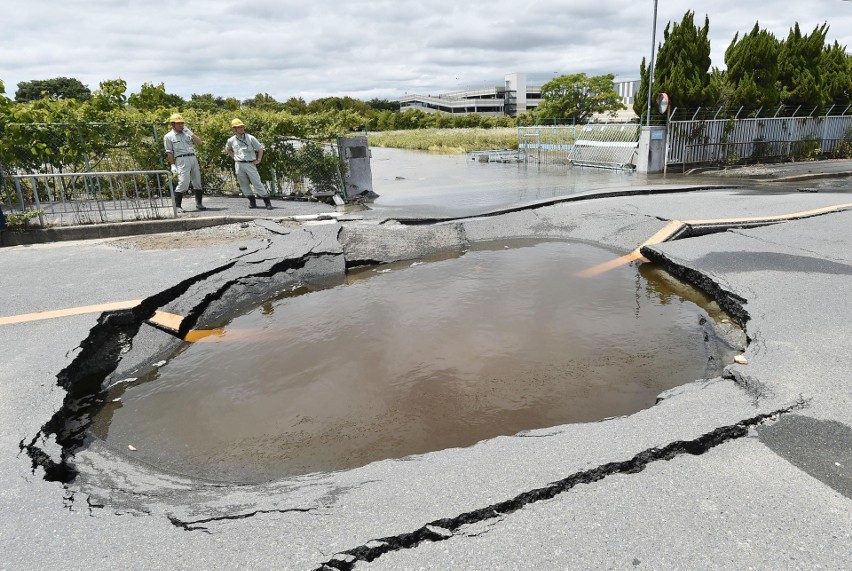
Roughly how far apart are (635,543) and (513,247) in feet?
21.7

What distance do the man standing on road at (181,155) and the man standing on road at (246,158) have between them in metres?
0.70

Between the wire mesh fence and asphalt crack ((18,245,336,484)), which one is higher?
the wire mesh fence

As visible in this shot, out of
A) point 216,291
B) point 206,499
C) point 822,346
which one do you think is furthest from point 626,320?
point 216,291

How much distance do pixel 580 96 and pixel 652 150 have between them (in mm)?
Answer: 30233

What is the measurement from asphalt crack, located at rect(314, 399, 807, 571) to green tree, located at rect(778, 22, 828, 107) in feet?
69.0

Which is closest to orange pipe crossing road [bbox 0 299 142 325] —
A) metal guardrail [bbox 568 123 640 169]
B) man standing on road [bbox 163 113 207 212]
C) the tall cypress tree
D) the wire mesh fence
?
man standing on road [bbox 163 113 207 212]

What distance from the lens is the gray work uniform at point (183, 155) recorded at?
34.3 ft

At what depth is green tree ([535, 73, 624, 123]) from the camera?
4372 cm

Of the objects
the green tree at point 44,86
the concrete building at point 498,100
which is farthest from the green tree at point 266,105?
the concrete building at point 498,100

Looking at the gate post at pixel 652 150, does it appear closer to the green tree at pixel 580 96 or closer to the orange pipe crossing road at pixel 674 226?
the orange pipe crossing road at pixel 674 226

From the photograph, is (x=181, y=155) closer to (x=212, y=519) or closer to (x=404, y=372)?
(x=404, y=372)

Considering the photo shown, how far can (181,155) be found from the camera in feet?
34.8

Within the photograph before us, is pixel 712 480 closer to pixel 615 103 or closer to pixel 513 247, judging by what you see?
pixel 513 247

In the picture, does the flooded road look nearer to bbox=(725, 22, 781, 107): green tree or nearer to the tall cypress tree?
the tall cypress tree
